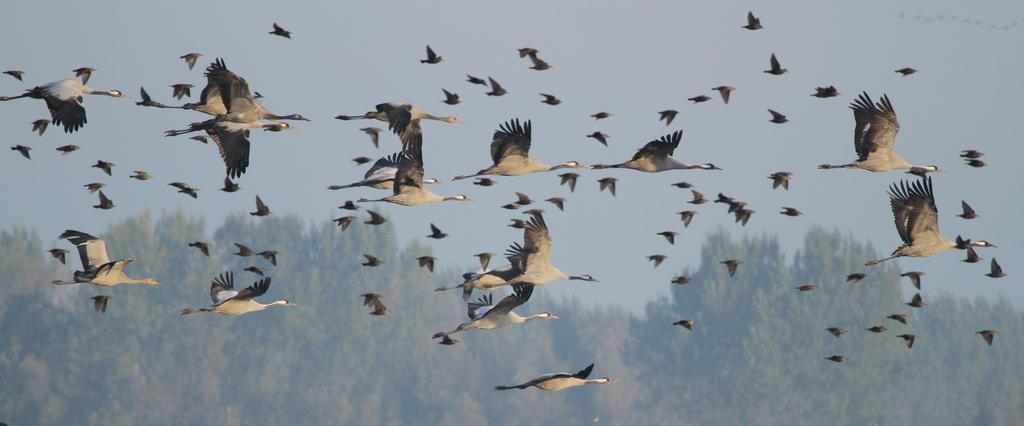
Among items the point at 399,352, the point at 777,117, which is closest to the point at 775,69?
the point at 777,117

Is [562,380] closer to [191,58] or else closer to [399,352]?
[191,58]

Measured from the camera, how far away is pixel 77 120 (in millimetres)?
24062

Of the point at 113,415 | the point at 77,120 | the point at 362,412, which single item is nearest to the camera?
the point at 77,120

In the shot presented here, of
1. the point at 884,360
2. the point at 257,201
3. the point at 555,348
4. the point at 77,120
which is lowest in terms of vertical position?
the point at 555,348

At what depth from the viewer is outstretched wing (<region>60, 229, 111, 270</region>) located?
26.8 metres

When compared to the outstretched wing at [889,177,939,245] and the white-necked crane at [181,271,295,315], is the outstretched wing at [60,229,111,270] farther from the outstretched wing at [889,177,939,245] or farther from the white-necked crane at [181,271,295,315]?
the outstretched wing at [889,177,939,245]

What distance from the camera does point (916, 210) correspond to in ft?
82.2

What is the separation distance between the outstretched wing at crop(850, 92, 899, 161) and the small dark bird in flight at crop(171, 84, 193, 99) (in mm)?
12046

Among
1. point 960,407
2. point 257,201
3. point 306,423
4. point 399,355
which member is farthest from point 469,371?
point 257,201

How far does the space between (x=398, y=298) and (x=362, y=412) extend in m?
12.4

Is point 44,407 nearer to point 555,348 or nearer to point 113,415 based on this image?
point 113,415

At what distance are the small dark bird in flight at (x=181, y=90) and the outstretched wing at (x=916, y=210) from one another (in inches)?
505

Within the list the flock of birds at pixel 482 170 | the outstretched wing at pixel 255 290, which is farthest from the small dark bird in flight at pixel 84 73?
the outstretched wing at pixel 255 290

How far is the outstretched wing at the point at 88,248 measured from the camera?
87.8 feet
